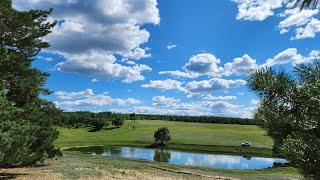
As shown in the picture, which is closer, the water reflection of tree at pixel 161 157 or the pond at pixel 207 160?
the pond at pixel 207 160

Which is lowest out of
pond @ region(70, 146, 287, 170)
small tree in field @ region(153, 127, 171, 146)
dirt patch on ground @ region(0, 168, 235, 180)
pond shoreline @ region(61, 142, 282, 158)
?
pond @ region(70, 146, 287, 170)

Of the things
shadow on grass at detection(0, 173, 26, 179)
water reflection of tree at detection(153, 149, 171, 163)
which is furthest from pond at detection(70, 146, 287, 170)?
shadow on grass at detection(0, 173, 26, 179)

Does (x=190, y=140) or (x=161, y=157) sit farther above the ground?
(x=190, y=140)

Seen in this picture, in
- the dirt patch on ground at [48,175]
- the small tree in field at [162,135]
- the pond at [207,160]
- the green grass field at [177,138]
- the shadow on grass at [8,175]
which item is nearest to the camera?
the shadow on grass at [8,175]

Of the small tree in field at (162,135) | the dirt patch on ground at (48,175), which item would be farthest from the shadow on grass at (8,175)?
the small tree in field at (162,135)

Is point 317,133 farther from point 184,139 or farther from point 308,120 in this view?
point 184,139

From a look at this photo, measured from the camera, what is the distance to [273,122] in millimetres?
4250

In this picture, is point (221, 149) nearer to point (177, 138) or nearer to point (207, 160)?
point (177, 138)

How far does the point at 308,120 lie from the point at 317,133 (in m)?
0.13

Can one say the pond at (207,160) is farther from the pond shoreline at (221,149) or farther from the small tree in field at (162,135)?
the small tree in field at (162,135)

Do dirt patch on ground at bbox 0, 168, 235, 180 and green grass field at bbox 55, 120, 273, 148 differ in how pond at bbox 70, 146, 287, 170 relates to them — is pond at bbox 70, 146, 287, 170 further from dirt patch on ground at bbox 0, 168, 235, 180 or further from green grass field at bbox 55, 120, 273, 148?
green grass field at bbox 55, 120, 273, 148

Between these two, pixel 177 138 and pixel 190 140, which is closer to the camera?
pixel 190 140

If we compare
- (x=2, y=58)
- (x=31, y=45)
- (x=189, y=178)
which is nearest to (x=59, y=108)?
(x=31, y=45)

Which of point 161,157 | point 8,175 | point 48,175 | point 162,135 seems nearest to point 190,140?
point 162,135
